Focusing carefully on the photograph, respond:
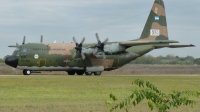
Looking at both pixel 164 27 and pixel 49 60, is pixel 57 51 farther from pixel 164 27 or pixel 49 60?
pixel 164 27

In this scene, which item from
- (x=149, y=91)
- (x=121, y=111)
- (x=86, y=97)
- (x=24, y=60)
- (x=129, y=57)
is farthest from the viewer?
(x=129, y=57)

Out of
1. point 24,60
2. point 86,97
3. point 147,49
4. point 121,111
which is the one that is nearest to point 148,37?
point 147,49

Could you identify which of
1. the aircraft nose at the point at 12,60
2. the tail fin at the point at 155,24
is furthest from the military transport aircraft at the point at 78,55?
the tail fin at the point at 155,24

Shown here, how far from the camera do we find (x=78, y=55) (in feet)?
163

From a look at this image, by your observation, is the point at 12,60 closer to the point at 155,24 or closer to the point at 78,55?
the point at 78,55

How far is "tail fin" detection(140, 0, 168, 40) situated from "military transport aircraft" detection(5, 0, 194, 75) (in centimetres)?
167

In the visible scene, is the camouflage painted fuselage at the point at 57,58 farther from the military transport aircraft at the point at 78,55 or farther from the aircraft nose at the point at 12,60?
the aircraft nose at the point at 12,60

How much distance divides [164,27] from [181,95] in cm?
4290

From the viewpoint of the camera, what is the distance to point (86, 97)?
79.4ft

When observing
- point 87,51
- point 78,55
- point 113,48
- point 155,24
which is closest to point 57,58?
point 78,55

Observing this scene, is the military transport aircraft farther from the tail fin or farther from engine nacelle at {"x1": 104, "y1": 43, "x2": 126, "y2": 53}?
the tail fin

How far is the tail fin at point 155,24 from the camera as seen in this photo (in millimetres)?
53312

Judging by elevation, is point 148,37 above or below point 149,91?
above

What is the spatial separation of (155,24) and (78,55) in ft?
31.6
